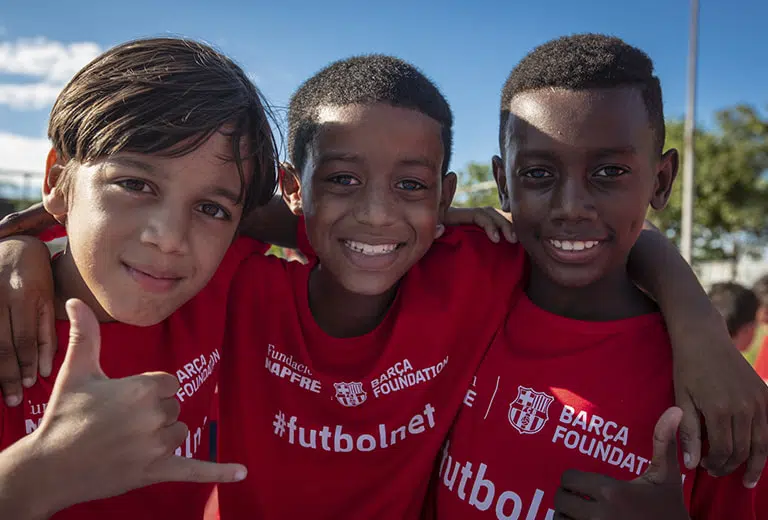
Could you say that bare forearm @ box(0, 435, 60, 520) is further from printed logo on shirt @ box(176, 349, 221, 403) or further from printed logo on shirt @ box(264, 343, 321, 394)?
printed logo on shirt @ box(264, 343, 321, 394)

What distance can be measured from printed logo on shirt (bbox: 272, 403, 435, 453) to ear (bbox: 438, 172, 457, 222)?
680 mm

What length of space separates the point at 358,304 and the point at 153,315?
72 cm

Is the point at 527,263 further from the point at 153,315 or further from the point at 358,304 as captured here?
the point at 153,315

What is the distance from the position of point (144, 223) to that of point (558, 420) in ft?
3.94

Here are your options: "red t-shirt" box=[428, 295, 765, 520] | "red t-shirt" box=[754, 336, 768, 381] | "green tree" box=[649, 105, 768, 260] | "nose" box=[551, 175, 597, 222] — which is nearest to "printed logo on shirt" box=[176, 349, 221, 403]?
"red t-shirt" box=[428, 295, 765, 520]

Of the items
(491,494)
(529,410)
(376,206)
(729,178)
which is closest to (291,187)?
(376,206)

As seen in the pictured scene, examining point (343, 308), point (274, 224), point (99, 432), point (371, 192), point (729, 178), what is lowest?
Result: point (99, 432)

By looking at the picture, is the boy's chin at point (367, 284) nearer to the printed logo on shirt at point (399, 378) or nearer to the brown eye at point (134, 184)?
the printed logo on shirt at point (399, 378)

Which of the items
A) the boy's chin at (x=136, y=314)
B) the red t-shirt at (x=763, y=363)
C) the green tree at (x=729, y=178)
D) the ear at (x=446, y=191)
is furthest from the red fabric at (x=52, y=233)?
the green tree at (x=729, y=178)

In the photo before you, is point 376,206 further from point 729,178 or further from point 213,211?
point 729,178

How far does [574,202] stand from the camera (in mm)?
1668

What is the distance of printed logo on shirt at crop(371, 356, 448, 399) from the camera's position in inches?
70.8

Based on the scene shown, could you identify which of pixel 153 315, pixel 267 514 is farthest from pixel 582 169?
pixel 267 514

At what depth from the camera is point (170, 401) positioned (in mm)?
1203
